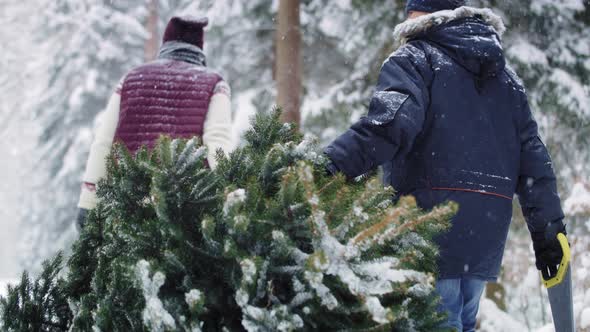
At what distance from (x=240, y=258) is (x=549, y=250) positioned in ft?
6.01

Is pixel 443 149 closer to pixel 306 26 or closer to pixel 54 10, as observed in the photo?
pixel 306 26

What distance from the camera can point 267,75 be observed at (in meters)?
11.8

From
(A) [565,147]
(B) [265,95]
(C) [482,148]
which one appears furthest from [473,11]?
(B) [265,95]

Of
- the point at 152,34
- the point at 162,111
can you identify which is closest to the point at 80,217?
the point at 162,111

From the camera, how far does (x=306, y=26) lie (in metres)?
10.4

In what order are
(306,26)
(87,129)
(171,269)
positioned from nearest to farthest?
(171,269)
(306,26)
(87,129)

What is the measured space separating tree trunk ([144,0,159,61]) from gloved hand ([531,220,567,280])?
13835 millimetres

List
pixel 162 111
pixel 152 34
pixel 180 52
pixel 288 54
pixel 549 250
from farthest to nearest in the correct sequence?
pixel 152 34
pixel 288 54
pixel 180 52
pixel 162 111
pixel 549 250

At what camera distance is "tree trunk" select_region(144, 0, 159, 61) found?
50.8ft

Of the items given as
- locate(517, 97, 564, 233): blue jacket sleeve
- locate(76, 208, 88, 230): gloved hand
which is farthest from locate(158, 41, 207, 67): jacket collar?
locate(517, 97, 564, 233): blue jacket sleeve

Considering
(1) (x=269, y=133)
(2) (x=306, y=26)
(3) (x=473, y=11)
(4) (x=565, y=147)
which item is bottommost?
(1) (x=269, y=133)

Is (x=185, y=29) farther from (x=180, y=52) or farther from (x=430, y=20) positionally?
(x=430, y=20)

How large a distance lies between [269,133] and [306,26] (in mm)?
8828

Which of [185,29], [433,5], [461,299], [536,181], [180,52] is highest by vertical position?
[185,29]
